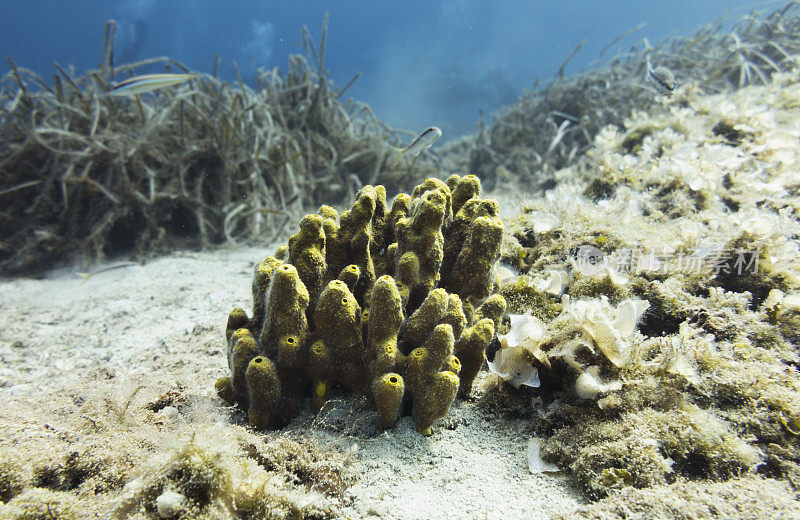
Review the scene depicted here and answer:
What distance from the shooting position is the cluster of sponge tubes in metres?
1.60

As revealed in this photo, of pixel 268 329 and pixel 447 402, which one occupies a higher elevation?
pixel 268 329

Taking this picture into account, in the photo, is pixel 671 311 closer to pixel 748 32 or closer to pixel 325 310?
pixel 325 310

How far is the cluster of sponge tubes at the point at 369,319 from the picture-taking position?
5.26 ft

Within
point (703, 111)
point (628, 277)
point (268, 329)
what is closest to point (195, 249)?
point (268, 329)

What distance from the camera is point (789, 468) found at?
1.40 metres

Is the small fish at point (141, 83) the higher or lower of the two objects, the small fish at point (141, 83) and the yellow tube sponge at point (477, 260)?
the higher

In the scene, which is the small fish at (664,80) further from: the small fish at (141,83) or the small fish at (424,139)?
the small fish at (141,83)

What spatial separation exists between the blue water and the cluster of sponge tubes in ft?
87.3

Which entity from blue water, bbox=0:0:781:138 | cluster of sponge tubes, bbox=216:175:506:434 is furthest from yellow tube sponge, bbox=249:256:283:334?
blue water, bbox=0:0:781:138

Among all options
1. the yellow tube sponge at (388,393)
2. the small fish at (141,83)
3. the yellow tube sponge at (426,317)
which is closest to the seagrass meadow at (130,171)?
the small fish at (141,83)

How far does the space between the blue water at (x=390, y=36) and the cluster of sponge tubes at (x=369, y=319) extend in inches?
1047

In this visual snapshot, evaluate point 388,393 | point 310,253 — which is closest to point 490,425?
point 388,393

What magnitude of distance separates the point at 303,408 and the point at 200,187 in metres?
4.59

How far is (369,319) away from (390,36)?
74625 millimetres
